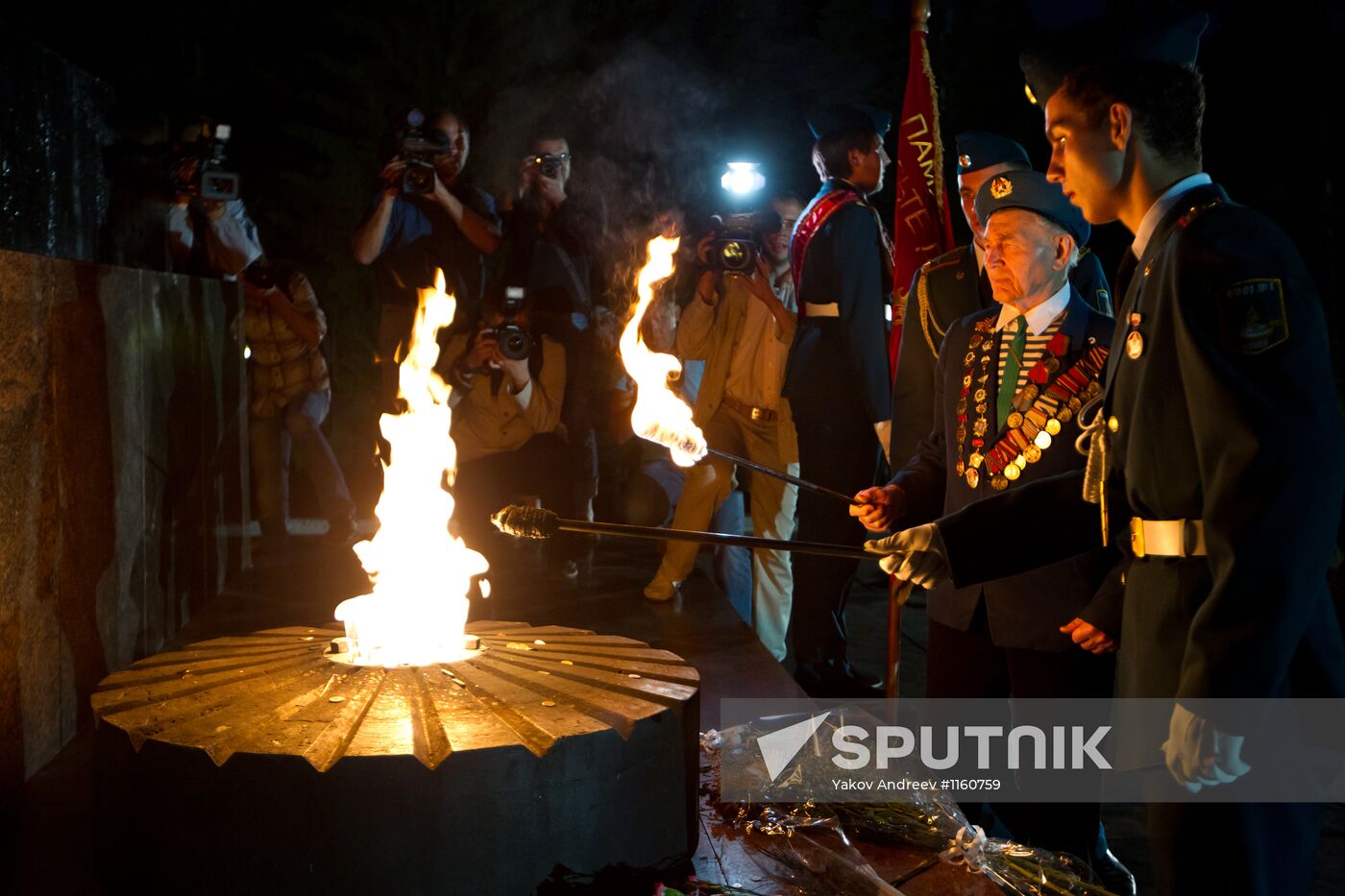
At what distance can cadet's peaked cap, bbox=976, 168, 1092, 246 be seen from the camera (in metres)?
3.55

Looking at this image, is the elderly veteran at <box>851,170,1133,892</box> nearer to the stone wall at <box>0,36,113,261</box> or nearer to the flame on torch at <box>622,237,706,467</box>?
the flame on torch at <box>622,237,706,467</box>

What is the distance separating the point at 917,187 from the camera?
18.0ft

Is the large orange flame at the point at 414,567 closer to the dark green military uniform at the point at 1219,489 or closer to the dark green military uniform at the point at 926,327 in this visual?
the dark green military uniform at the point at 926,327

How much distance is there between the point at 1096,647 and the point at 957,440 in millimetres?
794

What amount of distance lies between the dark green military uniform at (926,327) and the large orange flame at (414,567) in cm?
158

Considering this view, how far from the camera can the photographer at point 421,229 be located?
6.79m

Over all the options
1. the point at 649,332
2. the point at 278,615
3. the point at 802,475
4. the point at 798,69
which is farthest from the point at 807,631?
the point at 798,69

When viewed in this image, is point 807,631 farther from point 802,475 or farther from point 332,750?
point 332,750

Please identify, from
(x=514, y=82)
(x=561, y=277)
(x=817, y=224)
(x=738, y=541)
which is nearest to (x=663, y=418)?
(x=738, y=541)

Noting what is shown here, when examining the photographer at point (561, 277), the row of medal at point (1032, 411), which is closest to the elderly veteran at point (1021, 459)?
the row of medal at point (1032, 411)

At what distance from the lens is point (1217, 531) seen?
2.15 metres

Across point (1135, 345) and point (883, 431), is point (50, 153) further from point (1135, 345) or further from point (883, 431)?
point (1135, 345)

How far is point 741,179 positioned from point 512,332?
5.02 feet

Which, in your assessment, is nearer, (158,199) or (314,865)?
(314,865)
